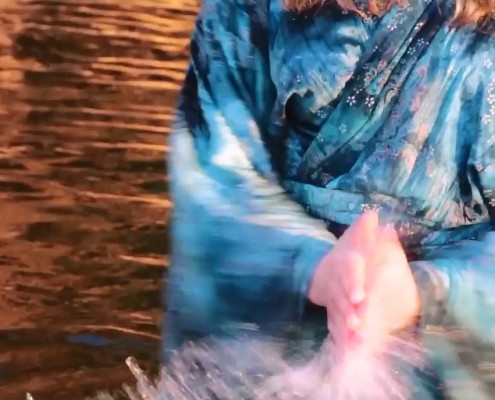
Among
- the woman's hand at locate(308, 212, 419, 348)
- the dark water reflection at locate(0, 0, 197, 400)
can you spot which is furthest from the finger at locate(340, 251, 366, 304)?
the dark water reflection at locate(0, 0, 197, 400)

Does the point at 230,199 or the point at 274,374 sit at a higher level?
the point at 230,199

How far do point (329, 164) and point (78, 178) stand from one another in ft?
0.66

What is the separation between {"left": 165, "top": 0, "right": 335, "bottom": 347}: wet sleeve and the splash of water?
0.02 metres

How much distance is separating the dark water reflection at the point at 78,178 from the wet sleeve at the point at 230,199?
0.7 inches

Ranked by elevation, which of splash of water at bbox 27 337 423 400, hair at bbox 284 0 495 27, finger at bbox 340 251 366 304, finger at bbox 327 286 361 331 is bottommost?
splash of water at bbox 27 337 423 400

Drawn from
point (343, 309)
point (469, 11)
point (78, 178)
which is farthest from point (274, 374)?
point (469, 11)

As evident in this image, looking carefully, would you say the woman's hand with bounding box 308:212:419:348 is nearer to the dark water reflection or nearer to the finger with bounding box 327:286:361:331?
the finger with bounding box 327:286:361:331

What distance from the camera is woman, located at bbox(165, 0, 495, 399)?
64 cm

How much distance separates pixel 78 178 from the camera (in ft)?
2.18

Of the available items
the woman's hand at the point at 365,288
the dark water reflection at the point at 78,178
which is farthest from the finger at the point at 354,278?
the dark water reflection at the point at 78,178

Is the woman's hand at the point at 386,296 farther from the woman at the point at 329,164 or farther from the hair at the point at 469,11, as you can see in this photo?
the hair at the point at 469,11

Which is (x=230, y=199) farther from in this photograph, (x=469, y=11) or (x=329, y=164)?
(x=469, y=11)

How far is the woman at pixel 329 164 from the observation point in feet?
2.10

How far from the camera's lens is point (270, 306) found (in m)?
0.65
